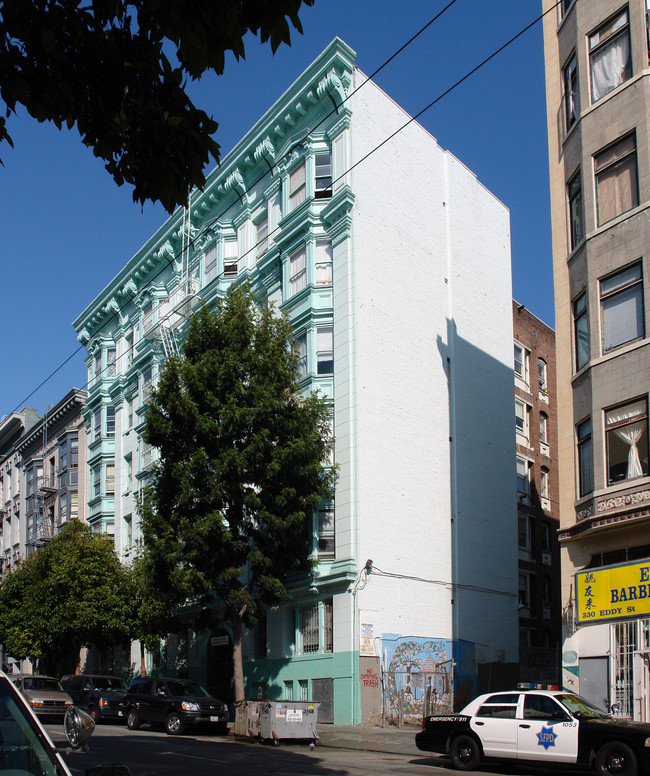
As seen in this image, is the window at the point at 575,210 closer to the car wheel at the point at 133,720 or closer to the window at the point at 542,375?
the car wheel at the point at 133,720

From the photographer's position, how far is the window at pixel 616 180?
69.3 ft

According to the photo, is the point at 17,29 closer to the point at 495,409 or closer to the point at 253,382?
the point at 253,382

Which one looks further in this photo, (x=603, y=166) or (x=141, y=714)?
(x=141, y=714)

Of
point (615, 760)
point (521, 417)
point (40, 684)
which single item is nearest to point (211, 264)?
point (521, 417)

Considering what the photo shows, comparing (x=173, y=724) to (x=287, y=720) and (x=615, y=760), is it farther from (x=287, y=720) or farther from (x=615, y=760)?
(x=615, y=760)

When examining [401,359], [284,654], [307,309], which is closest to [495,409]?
[401,359]

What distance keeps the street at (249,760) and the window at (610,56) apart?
50.4ft

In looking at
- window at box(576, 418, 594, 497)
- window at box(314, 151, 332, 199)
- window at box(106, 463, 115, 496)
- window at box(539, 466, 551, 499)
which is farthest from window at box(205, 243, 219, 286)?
window at box(576, 418, 594, 497)

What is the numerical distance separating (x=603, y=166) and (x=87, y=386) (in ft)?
124

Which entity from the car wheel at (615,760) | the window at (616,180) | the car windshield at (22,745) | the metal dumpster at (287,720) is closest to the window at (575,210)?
the window at (616,180)

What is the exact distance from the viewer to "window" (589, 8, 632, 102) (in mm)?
21672

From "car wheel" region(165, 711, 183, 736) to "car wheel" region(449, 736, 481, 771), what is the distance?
10236 mm

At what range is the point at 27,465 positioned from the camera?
61.2m

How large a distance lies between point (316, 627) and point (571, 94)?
17.3m
